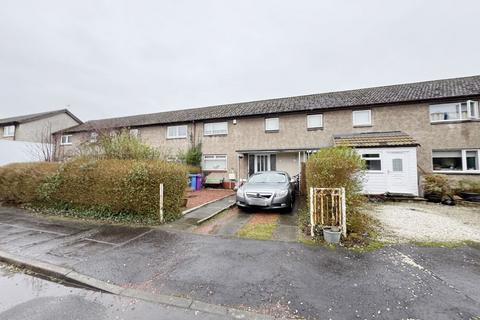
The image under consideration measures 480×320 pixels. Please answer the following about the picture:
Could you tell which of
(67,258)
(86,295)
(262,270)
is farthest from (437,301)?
(67,258)

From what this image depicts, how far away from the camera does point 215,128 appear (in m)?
17.6

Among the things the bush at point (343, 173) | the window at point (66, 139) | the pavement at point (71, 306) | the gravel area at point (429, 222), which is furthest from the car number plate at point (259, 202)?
the window at point (66, 139)

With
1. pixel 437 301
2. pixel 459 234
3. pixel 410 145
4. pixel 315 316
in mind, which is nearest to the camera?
pixel 315 316

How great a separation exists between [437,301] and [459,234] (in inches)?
166

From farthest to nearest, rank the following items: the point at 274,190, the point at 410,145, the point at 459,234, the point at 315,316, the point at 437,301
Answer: the point at 410,145 < the point at 274,190 < the point at 459,234 < the point at 437,301 < the point at 315,316

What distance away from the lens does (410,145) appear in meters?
10.6

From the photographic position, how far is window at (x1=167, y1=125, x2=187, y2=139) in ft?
61.0

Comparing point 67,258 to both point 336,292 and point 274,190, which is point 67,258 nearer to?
point 336,292

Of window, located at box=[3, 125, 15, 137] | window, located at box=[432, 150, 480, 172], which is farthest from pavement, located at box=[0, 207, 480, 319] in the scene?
window, located at box=[3, 125, 15, 137]

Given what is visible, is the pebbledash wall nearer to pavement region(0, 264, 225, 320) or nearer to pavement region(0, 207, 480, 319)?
pavement region(0, 207, 480, 319)

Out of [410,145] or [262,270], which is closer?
[262,270]

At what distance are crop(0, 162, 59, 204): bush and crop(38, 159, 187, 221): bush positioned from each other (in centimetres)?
63

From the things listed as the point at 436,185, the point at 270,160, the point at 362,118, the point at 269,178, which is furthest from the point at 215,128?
the point at 436,185

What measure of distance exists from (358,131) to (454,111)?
482 cm
